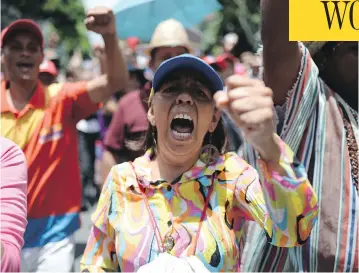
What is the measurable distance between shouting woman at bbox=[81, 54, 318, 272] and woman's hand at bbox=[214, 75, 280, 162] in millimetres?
443

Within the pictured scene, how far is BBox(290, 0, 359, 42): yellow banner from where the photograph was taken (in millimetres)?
1690

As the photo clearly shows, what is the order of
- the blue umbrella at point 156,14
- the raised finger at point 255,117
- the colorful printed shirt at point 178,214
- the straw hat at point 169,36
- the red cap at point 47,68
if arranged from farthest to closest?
the red cap at point 47,68
the straw hat at point 169,36
the blue umbrella at point 156,14
the colorful printed shirt at point 178,214
the raised finger at point 255,117

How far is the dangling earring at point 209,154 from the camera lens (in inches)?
83.5

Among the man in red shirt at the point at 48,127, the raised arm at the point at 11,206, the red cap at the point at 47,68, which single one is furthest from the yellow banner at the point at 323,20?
the red cap at the point at 47,68

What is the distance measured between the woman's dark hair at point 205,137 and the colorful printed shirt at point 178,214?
0.10 meters

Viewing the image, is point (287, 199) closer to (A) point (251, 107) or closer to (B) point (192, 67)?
(A) point (251, 107)

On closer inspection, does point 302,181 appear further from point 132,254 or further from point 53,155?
point 53,155

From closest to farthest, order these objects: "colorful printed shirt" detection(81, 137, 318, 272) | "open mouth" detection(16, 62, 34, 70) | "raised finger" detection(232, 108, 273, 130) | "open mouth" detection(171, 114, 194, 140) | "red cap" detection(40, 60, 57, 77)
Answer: "raised finger" detection(232, 108, 273, 130) → "colorful printed shirt" detection(81, 137, 318, 272) → "open mouth" detection(171, 114, 194, 140) → "open mouth" detection(16, 62, 34, 70) → "red cap" detection(40, 60, 57, 77)

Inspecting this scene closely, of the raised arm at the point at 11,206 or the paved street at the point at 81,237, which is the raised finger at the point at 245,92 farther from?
the paved street at the point at 81,237

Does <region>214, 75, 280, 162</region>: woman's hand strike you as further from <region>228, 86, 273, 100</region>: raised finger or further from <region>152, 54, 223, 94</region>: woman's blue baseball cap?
<region>152, 54, 223, 94</region>: woman's blue baseball cap

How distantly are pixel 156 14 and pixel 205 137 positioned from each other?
2.19 m

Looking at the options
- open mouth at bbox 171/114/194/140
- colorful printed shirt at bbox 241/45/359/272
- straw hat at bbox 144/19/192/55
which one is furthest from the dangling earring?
straw hat at bbox 144/19/192/55

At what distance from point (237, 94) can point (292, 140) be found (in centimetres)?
78

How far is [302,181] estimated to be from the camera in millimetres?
1427
